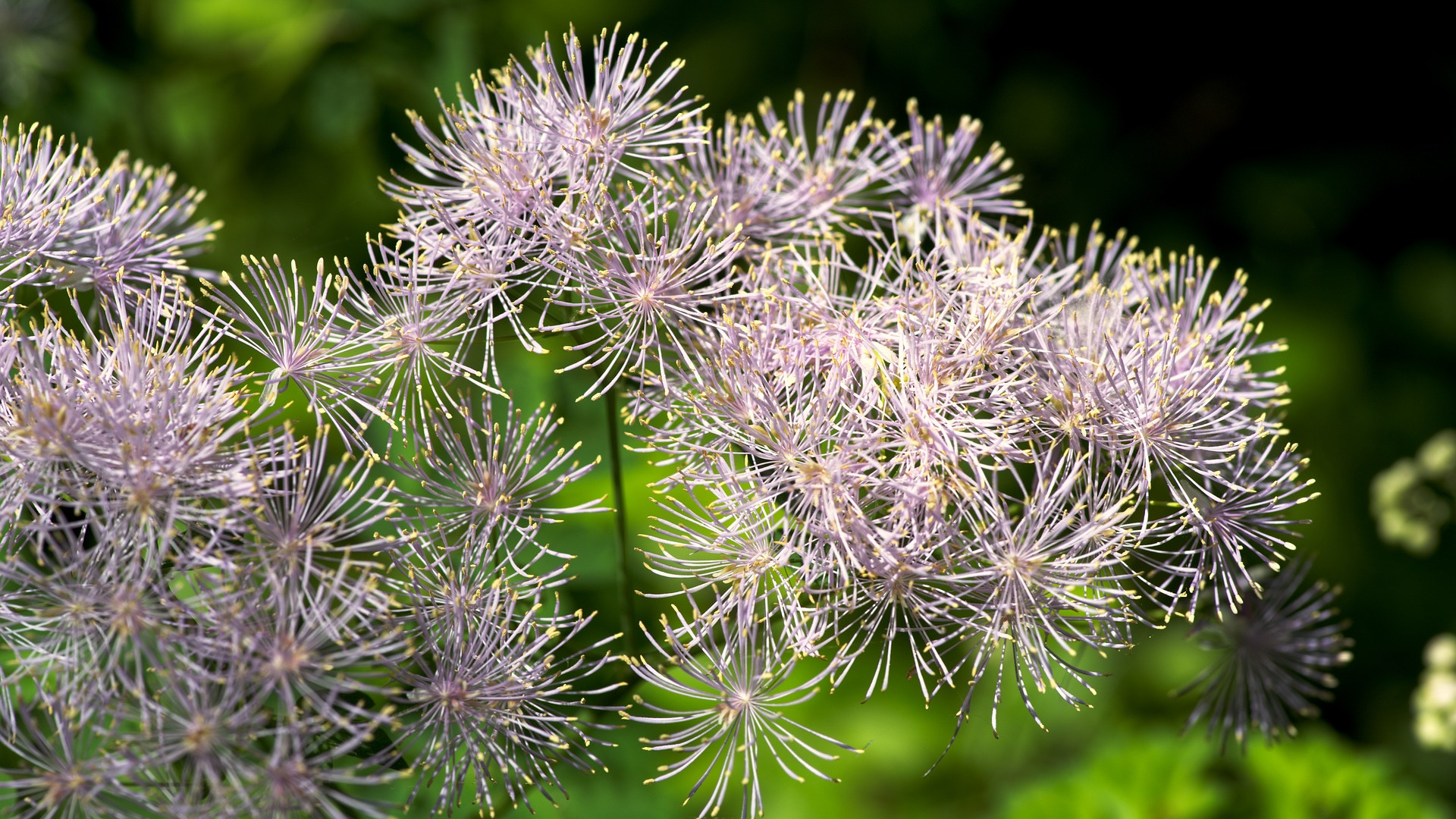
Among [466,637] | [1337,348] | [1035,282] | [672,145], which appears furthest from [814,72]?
[466,637]

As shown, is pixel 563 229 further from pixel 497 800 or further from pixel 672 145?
pixel 497 800

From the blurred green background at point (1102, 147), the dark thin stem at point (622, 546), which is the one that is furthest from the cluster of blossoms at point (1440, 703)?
the dark thin stem at point (622, 546)

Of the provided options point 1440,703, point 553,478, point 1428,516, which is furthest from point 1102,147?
point 553,478

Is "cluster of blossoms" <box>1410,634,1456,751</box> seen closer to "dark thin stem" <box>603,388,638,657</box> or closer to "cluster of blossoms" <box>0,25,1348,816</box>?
"cluster of blossoms" <box>0,25,1348,816</box>

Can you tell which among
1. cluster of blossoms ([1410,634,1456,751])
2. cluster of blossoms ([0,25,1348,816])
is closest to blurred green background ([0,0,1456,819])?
cluster of blossoms ([1410,634,1456,751])

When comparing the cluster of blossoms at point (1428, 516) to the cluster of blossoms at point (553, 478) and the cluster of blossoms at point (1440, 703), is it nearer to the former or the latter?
the cluster of blossoms at point (1440, 703)

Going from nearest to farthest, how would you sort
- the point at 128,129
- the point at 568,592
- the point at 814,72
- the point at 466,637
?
the point at 466,637
the point at 568,592
the point at 128,129
the point at 814,72
